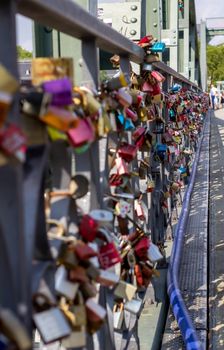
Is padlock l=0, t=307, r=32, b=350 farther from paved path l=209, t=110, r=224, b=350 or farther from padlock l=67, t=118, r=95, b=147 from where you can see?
paved path l=209, t=110, r=224, b=350

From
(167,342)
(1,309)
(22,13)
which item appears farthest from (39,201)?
(167,342)

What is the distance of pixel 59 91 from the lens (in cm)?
101

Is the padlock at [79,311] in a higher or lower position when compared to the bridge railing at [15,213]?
lower

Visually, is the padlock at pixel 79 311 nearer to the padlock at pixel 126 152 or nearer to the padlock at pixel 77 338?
the padlock at pixel 77 338

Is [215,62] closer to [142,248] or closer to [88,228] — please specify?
[142,248]

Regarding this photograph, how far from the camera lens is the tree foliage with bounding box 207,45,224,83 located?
71.5 meters

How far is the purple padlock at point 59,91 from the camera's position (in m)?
1.01

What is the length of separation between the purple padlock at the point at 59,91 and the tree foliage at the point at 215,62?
71812 mm

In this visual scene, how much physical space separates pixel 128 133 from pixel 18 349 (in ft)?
4.01

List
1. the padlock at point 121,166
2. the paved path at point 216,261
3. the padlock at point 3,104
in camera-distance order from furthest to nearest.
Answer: the paved path at point 216,261 < the padlock at point 121,166 < the padlock at point 3,104

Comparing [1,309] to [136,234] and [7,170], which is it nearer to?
[7,170]

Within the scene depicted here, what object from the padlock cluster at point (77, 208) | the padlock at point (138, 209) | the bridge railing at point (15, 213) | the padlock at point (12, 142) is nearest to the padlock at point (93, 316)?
the padlock cluster at point (77, 208)

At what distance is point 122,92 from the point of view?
173cm

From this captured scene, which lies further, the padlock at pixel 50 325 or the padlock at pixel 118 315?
the padlock at pixel 118 315
